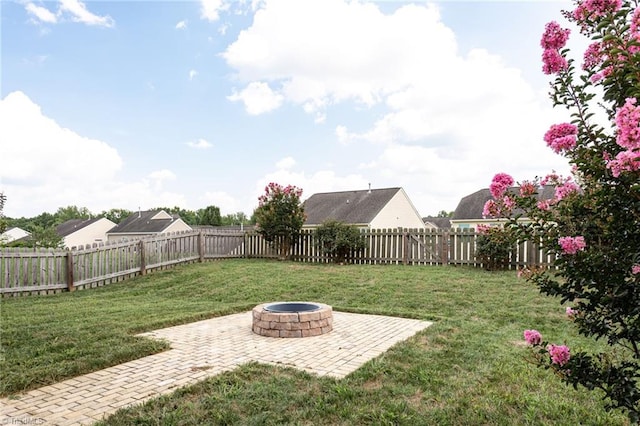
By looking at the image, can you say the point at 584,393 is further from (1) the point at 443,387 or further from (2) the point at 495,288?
(2) the point at 495,288

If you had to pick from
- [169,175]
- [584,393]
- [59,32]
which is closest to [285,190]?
[59,32]

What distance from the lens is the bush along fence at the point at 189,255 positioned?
33.1ft

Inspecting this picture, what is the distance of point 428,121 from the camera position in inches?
573

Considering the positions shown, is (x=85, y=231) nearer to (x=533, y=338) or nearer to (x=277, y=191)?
(x=277, y=191)

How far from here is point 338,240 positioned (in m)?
14.6

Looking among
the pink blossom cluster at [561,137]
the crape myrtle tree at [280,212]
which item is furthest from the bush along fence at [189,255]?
the pink blossom cluster at [561,137]

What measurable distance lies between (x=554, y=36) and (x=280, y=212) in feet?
46.1

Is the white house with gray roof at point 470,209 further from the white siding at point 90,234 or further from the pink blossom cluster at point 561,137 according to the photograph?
the white siding at point 90,234

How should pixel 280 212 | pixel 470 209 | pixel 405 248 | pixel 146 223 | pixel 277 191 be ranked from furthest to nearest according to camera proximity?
1. pixel 146 223
2. pixel 470 209
3. pixel 277 191
4. pixel 280 212
5. pixel 405 248

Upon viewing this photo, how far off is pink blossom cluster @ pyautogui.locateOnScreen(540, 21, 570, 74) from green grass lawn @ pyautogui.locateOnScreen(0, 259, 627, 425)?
8.79ft

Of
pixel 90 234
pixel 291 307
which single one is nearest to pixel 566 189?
pixel 291 307

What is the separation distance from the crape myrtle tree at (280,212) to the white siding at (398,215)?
9.77 metres

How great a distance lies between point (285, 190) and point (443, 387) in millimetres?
12862

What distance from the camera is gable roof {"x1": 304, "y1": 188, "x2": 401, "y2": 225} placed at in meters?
26.1
